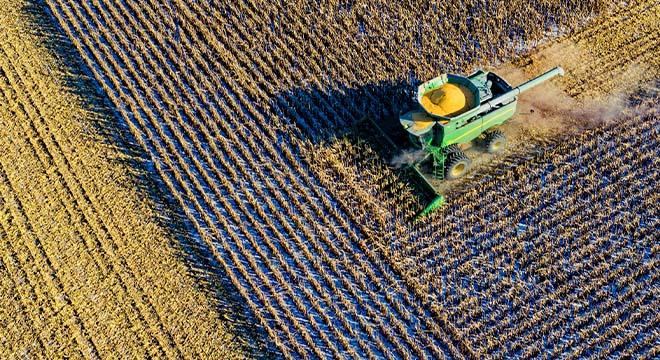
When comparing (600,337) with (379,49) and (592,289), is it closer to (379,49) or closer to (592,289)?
(592,289)

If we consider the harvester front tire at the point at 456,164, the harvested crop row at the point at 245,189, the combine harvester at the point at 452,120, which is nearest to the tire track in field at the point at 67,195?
the harvested crop row at the point at 245,189

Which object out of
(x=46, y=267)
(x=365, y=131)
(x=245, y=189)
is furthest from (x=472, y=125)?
(x=46, y=267)

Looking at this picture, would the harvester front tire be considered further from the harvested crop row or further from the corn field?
the harvested crop row

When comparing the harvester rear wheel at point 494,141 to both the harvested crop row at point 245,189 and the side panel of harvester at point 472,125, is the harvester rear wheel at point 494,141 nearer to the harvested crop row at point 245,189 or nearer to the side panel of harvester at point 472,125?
the side panel of harvester at point 472,125

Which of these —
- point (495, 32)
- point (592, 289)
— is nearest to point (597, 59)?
point (495, 32)

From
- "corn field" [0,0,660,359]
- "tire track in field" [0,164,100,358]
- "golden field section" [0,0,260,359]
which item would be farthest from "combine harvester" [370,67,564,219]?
"tire track in field" [0,164,100,358]

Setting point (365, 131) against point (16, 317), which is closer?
point (16, 317)

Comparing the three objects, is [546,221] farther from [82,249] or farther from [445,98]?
[82,249]
